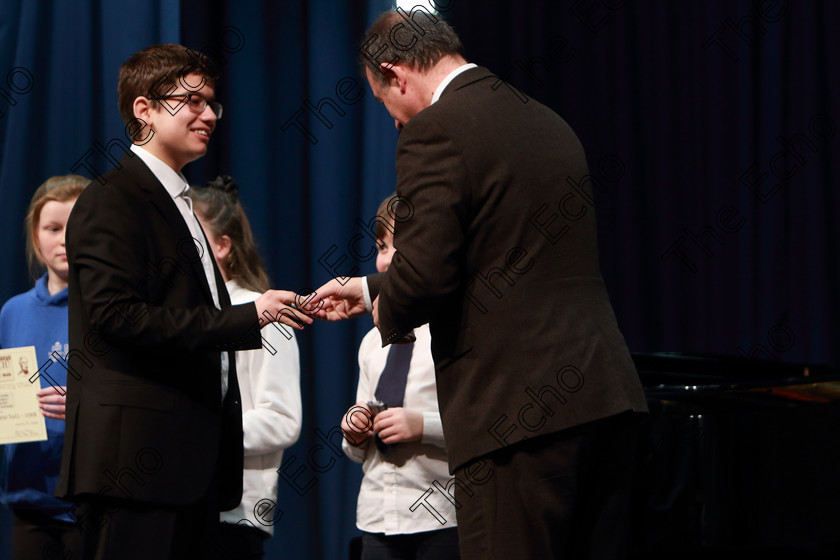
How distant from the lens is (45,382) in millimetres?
2504

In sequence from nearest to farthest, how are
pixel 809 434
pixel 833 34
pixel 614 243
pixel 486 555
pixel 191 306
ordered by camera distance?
1. pixel 486 555
2. pixel 191 306
3. pixel 809 434
4. pixel 833 34
5. pixel 614 243

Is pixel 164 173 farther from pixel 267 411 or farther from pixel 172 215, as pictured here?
pixel 267 411

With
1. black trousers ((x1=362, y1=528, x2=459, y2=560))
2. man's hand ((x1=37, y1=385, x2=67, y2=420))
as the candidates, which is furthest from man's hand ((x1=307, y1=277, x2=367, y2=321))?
man's hand ((x1=37, y1=385, x2=67, y2=420))

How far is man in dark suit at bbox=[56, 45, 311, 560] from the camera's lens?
5.85 feet

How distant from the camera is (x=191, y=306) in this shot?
191 centimetres

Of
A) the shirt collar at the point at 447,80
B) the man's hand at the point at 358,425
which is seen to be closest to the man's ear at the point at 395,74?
the shirt collar at the point at 447,80

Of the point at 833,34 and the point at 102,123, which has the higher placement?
the point at 833,34

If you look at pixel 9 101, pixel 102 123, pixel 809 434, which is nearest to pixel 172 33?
pixel 102 123

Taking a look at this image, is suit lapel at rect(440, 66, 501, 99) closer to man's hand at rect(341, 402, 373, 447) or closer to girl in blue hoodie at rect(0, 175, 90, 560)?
man's hand at rect(341, 402, 373, 447)

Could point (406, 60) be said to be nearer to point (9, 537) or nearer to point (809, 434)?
point (809, 434)

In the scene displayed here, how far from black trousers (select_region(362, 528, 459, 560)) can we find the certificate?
897mm

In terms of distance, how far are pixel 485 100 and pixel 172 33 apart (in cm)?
199

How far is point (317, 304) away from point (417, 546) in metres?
0.67

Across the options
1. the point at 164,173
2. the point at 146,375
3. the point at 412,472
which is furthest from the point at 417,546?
the point at 164,173
